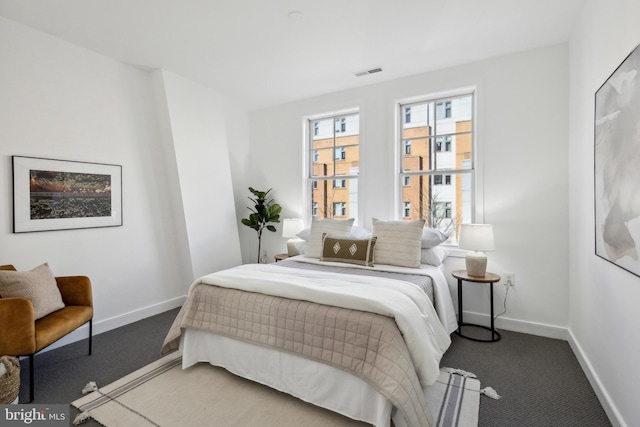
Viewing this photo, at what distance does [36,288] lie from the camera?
7.88 feet

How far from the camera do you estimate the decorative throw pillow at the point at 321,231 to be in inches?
138

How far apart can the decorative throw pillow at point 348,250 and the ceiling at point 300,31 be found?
6.18ft

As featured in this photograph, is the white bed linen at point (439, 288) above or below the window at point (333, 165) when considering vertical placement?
below

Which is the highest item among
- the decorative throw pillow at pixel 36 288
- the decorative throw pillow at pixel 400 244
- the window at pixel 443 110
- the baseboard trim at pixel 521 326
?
the window at pixel 443 110

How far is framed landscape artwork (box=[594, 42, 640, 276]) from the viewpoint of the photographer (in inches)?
60.1

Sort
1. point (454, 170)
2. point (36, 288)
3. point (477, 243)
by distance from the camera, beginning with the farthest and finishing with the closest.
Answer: point (454, 170)
point (477, 243)
point (36, 288)

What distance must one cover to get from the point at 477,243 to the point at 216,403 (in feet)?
8.18

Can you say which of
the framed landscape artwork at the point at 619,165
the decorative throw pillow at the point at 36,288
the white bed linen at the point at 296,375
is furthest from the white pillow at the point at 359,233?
the decorative throw pillow at the point at 36,288

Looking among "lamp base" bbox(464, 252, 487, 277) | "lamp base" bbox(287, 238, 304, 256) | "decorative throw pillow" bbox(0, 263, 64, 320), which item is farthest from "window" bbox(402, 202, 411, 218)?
"decorative throw pillow" bbox(0, 263, 64, 320)

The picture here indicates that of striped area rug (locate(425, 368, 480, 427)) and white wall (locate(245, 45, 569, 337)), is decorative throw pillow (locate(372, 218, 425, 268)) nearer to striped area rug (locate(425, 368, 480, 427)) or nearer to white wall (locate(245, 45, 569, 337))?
white wall (locate(245, 45, 569, 337))

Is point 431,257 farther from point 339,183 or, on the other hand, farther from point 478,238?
point 339,183

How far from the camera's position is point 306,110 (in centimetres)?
451

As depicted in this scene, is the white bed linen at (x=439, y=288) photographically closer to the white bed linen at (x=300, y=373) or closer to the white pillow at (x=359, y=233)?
the white bed linen at (x=300, y=373)

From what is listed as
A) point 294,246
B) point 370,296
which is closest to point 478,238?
point 370,296
